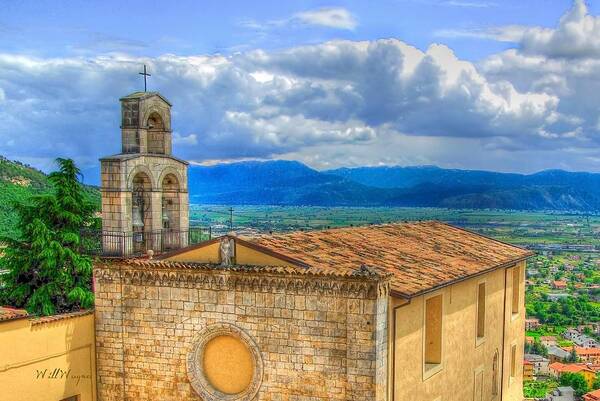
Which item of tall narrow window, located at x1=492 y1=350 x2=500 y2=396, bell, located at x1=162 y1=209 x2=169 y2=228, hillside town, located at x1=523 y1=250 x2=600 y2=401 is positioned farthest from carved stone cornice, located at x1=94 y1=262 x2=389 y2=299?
hillside town, located at x1=523 y1=250 x2=600 y2=401

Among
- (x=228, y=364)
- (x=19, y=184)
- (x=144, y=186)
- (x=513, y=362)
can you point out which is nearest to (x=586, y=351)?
(x=513, y=362)

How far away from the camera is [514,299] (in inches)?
1041

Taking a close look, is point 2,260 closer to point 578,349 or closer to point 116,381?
point 116,381

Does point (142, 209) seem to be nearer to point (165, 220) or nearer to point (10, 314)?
point (165, 220)

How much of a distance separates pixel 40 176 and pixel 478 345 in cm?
4965

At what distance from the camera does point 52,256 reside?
20.7m

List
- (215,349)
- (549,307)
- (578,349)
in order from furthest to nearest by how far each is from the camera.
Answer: (549,307)
(578,349)
(215,349)

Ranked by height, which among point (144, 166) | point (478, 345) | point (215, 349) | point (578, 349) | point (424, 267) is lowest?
point (578, 349)

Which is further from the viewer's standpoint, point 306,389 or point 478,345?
point 478,345

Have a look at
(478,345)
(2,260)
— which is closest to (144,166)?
(2,260)

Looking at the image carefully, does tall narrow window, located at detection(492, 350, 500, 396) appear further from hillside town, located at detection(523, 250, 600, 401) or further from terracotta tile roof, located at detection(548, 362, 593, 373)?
terracotta tile roof, located at detection(548, 362, 593, 373)

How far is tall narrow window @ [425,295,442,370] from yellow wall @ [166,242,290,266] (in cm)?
528

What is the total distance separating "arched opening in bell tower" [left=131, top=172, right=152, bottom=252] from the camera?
60.2 ft

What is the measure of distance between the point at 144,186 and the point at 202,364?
5.55 meters
